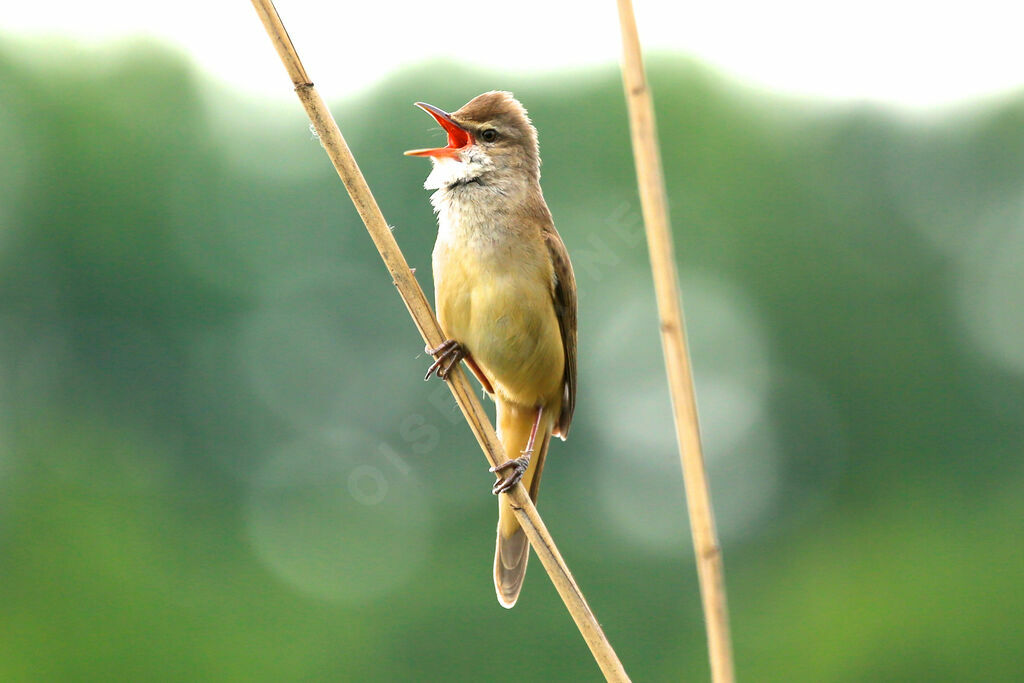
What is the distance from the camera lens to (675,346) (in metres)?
1.71

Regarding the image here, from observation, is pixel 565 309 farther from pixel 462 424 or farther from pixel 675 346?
pixel 462 424

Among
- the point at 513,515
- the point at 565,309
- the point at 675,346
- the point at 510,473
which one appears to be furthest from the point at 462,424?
the point at 675,346

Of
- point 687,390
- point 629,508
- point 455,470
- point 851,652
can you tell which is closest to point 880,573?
point 851,652

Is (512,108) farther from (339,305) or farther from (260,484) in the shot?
(339,305)

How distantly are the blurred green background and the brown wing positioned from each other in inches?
462

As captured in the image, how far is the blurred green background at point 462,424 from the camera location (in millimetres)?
17359

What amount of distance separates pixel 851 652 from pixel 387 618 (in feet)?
25.2

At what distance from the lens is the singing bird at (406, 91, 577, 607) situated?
12.5ft

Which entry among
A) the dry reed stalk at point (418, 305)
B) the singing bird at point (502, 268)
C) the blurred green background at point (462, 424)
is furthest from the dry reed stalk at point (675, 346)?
the blurred green background at point (462, 424)

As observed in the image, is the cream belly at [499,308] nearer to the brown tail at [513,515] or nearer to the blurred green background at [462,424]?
the brown tail at [513,515]

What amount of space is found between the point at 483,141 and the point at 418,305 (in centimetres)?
158

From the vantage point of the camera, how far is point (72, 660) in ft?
50.5

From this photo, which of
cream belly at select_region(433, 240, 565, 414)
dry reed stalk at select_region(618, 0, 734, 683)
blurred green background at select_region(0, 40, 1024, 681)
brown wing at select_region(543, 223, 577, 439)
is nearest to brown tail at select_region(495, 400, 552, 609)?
brown wing at select_region(543, 223, 577, 439)

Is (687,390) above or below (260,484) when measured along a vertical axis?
above
